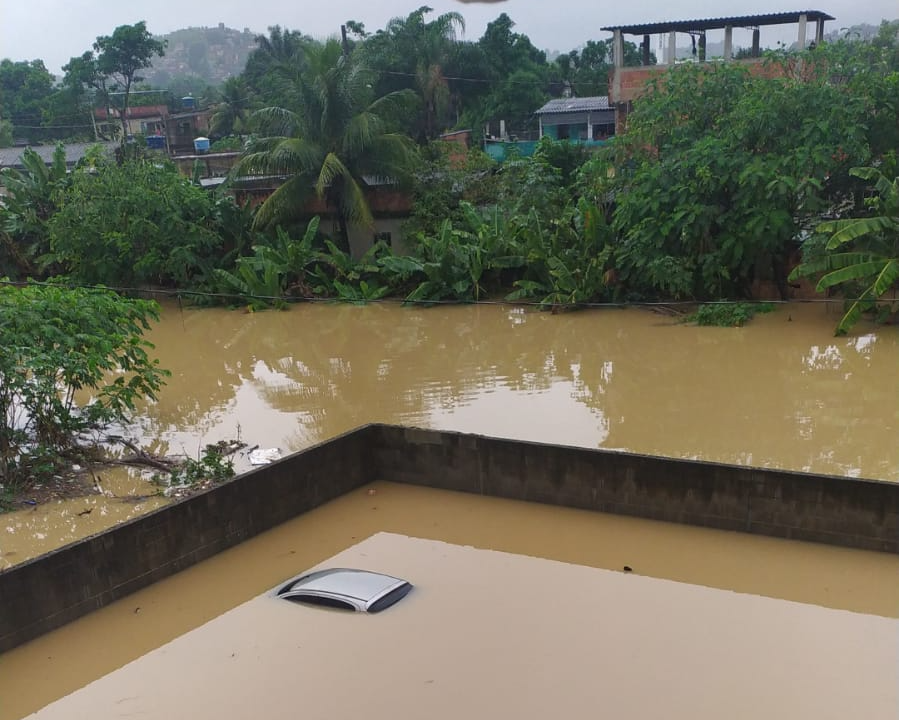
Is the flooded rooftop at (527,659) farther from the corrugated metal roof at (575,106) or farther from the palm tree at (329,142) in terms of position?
the corrugated metal roof at (575,106)

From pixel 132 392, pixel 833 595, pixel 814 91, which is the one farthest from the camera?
pixel 814 91

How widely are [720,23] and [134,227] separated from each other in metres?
16.3

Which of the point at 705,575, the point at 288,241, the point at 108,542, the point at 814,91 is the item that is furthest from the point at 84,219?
the point at 705,575

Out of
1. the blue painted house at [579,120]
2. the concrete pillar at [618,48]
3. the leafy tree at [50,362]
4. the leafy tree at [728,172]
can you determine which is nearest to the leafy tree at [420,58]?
the blue painted house at [579,120]

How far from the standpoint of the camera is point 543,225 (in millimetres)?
19266

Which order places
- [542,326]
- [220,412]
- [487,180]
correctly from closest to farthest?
[220,412], [542,326], [487,180]

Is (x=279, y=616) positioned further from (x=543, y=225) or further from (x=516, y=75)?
(x=516, y=75)

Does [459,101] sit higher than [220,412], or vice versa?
[459,101]

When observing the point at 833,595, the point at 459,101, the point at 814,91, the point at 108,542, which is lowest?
the point at 833,595

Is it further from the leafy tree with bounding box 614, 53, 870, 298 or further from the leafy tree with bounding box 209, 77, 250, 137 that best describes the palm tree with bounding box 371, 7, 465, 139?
the leafy tree with bounding box 614, 53, 870, 298

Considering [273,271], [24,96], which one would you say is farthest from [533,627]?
[24,96]

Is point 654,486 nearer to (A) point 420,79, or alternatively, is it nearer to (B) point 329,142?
(B) point 329,142

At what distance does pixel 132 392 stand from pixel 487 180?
13.0 meters

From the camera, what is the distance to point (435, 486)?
9.33 m
